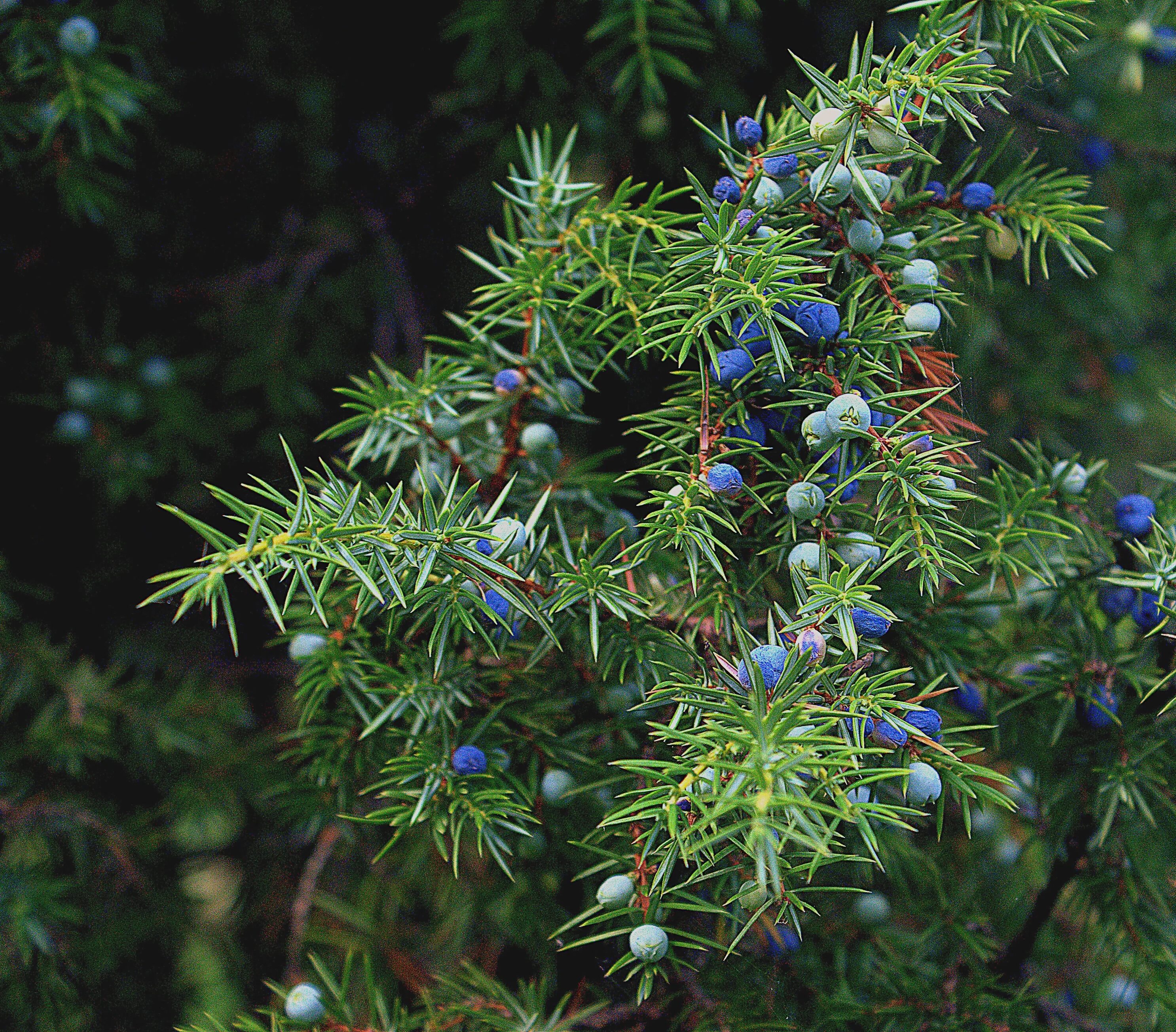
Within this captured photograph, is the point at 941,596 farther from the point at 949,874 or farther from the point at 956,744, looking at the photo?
the point at 949,874

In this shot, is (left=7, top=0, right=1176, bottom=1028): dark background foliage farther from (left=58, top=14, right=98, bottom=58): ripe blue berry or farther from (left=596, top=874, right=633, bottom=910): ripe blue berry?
(left=596, top=874, right=633, bottom=910): ripe blue berry

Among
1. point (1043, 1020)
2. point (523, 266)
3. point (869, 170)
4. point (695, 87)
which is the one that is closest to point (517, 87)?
point (695, 87)

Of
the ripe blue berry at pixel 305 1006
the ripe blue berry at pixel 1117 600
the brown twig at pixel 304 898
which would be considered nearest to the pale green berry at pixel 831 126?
the ripe blue berry at pixel 1117 600

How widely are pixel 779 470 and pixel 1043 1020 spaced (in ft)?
2.30

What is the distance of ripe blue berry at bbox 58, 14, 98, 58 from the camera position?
886 millimetres

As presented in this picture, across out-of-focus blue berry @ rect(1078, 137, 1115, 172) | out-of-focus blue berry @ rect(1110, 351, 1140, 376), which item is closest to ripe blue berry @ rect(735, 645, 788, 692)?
out-of-focus blue berry @ rect(1078, 137, 1115, 172)

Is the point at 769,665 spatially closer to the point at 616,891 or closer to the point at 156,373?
the point at 616,891

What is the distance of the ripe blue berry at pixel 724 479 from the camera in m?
0.50

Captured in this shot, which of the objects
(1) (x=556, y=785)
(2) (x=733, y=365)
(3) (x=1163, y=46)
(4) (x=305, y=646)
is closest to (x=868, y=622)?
(2) (x=733, y=365)

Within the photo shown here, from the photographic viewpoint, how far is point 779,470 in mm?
531

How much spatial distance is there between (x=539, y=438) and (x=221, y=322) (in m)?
0.82

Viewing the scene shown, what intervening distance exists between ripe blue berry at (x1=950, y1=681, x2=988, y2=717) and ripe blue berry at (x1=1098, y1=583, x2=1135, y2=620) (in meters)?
0.13

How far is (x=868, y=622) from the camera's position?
0.49 metres

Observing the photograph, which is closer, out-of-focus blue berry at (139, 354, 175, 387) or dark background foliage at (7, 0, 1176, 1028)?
dark background foliage at (7, 0, 1176, 1028)
